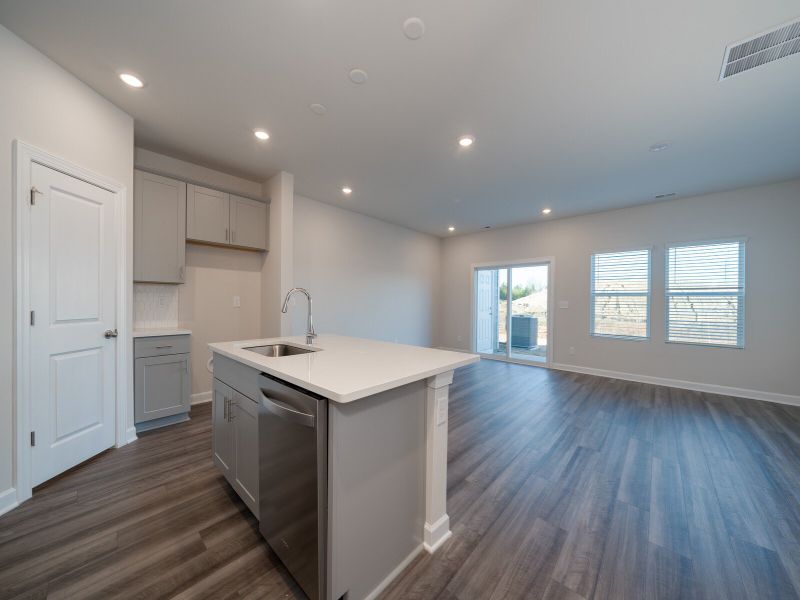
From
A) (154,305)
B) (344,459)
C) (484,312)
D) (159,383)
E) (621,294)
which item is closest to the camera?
(344,459)

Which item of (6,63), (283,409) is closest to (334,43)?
(6,63)

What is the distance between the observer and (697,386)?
4.26 meters

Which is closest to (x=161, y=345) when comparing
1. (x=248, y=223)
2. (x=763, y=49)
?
(x=248, y=223)

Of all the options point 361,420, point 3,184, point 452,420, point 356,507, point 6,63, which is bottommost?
point 452,420

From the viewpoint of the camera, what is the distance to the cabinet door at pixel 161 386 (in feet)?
8.77

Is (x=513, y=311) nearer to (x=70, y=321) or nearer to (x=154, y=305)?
(x=154, y=305)

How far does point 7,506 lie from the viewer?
5.62 ft

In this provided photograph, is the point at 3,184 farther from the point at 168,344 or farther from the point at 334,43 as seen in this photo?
the point at 334,43

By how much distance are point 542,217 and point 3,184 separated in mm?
6401

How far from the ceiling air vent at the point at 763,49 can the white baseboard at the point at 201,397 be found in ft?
17.8

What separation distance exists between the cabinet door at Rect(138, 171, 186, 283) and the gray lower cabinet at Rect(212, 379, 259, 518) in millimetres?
1778

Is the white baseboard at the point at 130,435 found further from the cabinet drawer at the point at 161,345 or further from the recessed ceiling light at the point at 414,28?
the recessed ceiling light at the point at 414,28

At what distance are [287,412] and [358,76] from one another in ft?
7.33

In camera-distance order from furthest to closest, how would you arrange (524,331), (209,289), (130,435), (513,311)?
(513,311) → (524,331) → (209,289) → (130,435)
